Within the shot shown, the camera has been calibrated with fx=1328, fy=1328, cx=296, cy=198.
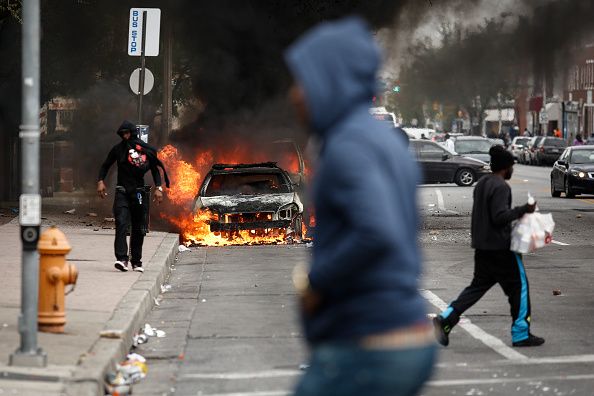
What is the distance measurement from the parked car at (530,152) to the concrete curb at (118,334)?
52998mm

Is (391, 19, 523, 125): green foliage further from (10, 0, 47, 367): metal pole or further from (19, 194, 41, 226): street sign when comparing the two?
(19, 194, 41, 226): street sign

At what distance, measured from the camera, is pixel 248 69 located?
102ft

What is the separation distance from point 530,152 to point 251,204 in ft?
162

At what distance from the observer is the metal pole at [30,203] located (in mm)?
7805

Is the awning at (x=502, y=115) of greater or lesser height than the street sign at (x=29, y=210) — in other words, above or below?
below

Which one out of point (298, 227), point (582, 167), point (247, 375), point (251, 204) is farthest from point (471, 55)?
point (247, 375)

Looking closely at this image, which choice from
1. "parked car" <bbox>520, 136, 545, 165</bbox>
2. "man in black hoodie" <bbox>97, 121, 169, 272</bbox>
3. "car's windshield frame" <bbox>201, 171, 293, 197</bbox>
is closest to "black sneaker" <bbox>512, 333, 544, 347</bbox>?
"man in black hoodie" <bbox>97, 121, 169, 272</bbox>

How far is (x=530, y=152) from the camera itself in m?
67.1

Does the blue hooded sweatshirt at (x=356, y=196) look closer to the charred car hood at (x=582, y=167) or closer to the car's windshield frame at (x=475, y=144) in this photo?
the charred car hood at (x=582, y=167)

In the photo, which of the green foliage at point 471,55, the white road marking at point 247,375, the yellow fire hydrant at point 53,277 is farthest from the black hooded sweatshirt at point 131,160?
the green foliage at point 471,55

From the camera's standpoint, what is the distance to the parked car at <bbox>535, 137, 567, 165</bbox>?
6381 centimetres

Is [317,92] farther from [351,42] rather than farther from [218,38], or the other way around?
[218,38]

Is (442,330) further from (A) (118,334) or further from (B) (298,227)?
(B) (298,227)

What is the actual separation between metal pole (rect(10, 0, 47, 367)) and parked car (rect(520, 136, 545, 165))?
59.6 metres
